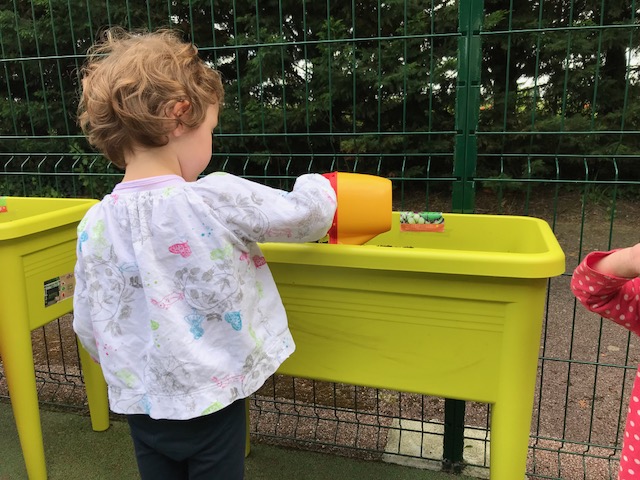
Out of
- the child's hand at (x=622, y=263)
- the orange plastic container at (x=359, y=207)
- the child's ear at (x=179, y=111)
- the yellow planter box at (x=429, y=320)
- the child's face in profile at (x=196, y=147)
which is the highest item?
the child's ear at (x=179, y=111)

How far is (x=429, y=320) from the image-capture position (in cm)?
146

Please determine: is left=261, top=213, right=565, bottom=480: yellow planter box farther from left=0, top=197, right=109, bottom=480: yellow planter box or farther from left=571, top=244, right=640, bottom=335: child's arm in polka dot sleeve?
left=0, top=197, right=109, bottom=480: yellow planter box

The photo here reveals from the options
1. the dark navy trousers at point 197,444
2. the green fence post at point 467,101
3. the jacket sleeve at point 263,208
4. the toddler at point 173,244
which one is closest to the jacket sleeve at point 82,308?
the toddler at point 173,244

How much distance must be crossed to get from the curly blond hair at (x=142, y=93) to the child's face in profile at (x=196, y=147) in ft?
0.07

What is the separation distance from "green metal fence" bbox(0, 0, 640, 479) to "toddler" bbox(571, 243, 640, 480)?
0.62 metres

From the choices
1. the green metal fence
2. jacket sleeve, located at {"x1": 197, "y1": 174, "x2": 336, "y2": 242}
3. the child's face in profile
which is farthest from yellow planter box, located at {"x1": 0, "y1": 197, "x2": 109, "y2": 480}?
jacket sleeve, located at {"x1": 197, "y1": 174, "x2": 336, "y2": 242}

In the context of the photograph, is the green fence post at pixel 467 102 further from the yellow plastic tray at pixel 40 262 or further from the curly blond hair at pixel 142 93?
the yellow plastic tray at pixel 40 262

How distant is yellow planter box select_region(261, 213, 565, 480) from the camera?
1362 mm

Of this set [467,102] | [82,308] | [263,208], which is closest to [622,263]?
[263,208]

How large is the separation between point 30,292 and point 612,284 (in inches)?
70.5

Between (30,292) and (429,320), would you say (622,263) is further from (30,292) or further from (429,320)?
(30,292)

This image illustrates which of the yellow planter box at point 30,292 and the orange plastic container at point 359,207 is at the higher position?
the orange plastic container at point 359,207

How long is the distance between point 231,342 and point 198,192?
0.34 m

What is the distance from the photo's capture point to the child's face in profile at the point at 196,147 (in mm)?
1265
